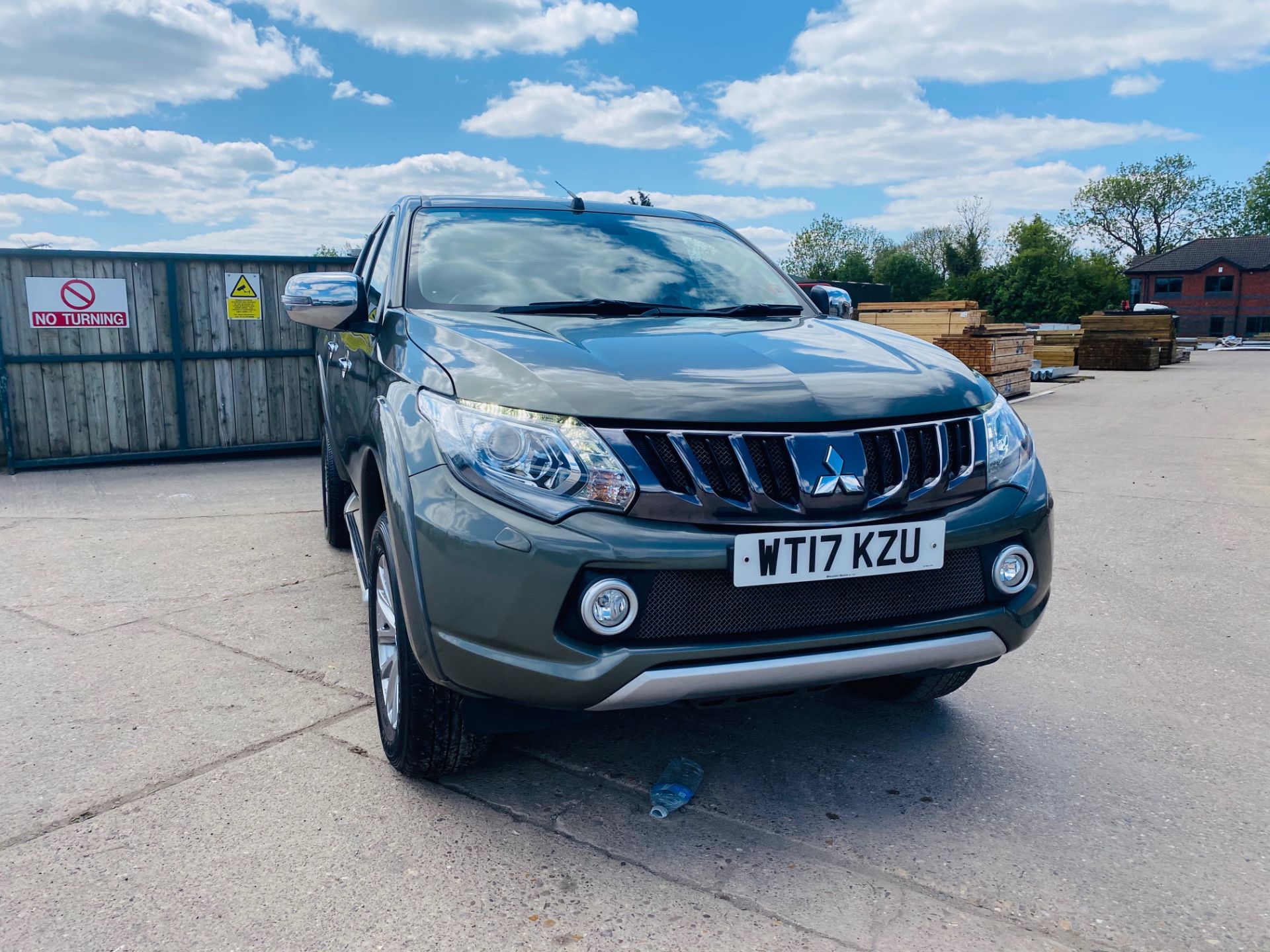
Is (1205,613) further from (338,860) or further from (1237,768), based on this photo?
(338,860)

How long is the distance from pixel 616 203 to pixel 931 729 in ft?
7.89

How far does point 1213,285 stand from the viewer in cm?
7025

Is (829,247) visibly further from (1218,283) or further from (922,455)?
(922,455)

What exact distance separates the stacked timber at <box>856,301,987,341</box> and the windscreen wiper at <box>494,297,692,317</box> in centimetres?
1359

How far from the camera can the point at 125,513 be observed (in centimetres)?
684

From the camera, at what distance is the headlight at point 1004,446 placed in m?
2.54

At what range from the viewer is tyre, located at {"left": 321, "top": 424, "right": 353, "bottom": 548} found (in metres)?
5.29

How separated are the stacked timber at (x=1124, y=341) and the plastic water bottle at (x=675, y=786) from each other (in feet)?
86.8

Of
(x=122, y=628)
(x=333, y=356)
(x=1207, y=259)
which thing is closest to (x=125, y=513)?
(x=122, y=628)

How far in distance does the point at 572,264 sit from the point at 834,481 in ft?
5.07

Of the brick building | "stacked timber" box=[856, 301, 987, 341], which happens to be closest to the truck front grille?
"stacked timber" box=[856, 301, 987, 341]

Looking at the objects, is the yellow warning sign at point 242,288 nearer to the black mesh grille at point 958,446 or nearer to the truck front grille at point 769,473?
the truck front grille at point 769,473

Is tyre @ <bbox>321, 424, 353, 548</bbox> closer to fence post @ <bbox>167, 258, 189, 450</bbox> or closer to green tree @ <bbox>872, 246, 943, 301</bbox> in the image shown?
fence post @ <bbox>167, 258, 189, 450</bbox>

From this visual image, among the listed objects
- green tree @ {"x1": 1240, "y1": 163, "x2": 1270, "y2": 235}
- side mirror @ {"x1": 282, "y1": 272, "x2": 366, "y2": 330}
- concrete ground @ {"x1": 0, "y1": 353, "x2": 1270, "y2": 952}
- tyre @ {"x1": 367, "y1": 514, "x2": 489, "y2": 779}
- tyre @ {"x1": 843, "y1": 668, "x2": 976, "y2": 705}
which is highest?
green tree @ {"x1": 1240, "y1": 163, "x2": 1270, "y2": 235}
